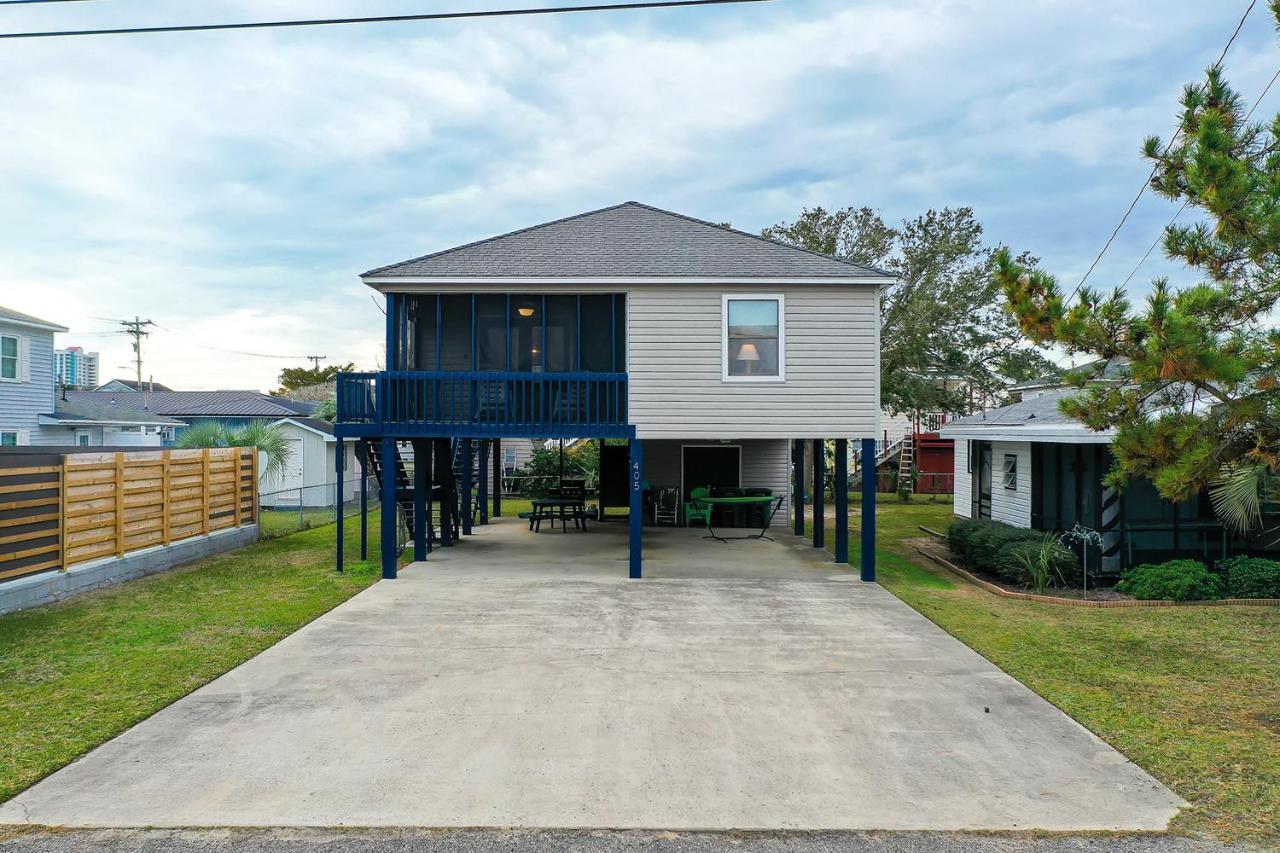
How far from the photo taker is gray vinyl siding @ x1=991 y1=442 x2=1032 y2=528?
12.4 m

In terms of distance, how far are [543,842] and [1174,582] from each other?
9.29 metres

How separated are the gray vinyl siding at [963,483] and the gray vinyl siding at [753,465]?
13.2ft

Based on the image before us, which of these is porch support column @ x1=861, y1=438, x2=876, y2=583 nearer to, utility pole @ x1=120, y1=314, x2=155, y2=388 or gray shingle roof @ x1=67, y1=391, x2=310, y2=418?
gray shingle roof @ x1=67, y1=391, x2=310, y2=418

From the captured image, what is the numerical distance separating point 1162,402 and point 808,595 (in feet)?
16.2

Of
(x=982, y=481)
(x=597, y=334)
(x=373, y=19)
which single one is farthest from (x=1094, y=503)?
(x=373, y=19)

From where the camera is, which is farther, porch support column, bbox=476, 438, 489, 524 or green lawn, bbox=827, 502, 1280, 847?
porch support column, bbox=476, 438, 489, 524

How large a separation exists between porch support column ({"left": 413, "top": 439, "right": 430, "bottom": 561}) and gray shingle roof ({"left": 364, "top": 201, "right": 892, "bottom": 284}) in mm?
2907

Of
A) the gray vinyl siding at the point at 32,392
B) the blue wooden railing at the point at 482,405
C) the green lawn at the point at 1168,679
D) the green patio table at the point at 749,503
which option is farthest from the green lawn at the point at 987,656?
the gray vinyl siding at the point at 32,392

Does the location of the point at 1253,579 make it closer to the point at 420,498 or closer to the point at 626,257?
the point at 626,257

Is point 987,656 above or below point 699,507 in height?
below

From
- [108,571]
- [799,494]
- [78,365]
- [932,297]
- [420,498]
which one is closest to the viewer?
[108,571]

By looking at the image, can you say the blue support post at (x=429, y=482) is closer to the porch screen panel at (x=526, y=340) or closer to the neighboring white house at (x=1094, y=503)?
the porch screen panel at (x=526, y=340)

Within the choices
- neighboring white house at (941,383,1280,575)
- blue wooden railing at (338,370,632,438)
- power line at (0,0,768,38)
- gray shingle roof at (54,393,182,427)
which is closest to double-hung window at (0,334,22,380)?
gray shingle roof at (54,393,182,427)

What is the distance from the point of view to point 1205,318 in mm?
4754
